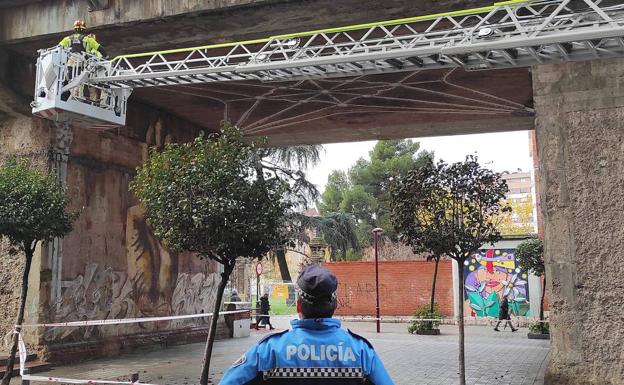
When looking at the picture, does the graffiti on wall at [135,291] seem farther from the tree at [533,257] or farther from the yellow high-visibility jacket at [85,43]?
the tree at [533,257]

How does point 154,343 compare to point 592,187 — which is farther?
point 154,343

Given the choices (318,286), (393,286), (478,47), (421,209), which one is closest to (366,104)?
(421,209)

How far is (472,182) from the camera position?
28.0 ft

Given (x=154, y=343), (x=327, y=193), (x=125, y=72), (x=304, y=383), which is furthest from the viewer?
(x=327, y=193)

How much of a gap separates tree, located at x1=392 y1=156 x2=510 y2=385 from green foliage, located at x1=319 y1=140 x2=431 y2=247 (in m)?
32.2

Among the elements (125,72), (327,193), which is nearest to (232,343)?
(125,72)

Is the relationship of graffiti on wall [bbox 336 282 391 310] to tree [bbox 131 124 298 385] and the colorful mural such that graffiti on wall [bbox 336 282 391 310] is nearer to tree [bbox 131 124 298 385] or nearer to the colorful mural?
the colorful mural

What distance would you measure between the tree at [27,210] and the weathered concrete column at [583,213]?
813 centimetres

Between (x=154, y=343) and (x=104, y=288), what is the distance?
88.1 inches

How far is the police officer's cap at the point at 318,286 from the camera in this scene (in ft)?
8.01

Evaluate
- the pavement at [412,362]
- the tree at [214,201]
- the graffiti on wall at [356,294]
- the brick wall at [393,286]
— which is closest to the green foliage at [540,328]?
the pavement at [412,362]

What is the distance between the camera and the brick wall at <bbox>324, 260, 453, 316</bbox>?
27.7 m

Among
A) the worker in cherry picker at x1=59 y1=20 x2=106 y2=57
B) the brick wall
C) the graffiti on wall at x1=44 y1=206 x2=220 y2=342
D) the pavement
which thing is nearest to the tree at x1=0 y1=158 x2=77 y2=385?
the worker in cherry picker at x1=59 y1=20 x2=106 y2=57

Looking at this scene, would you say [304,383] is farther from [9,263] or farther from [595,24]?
[9,263]
